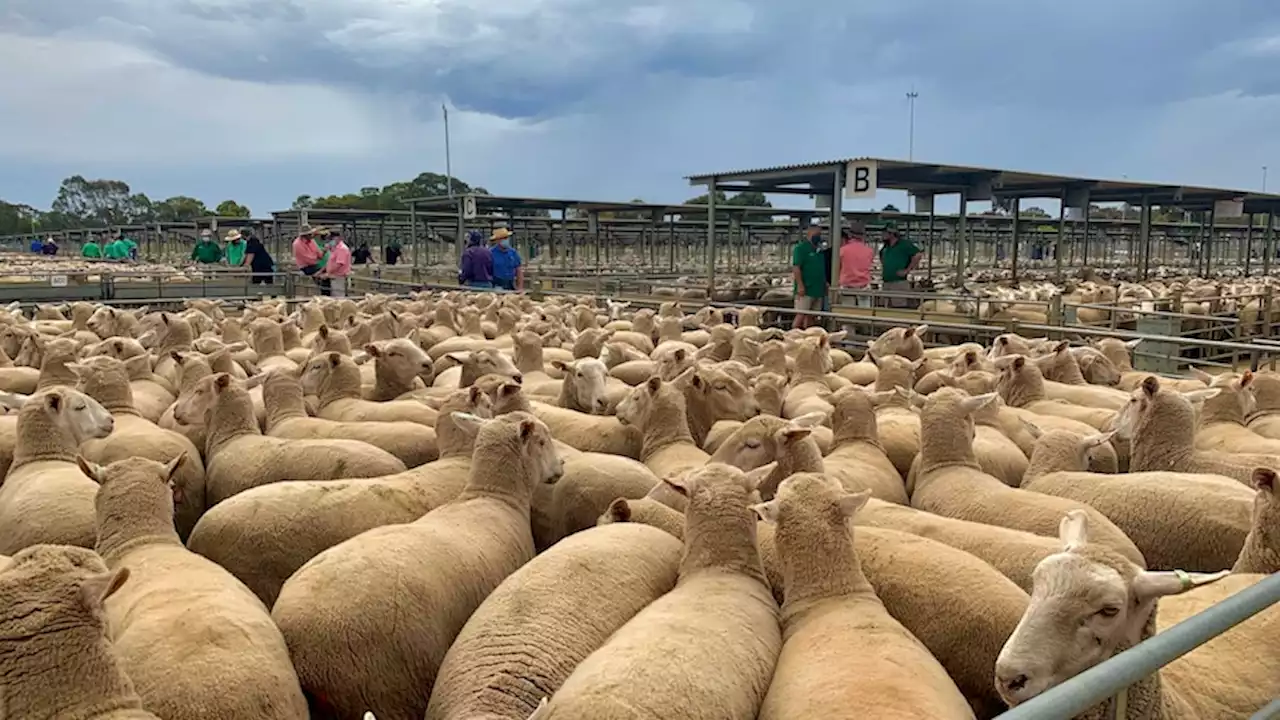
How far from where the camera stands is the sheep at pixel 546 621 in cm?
254

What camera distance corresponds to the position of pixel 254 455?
4.77m

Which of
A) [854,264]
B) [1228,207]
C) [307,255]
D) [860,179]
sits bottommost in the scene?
[854,264]

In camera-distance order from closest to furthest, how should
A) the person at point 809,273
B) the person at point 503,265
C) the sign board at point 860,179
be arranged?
the sign board at point 860,179, the person at point 809,273, the person at point 503,265

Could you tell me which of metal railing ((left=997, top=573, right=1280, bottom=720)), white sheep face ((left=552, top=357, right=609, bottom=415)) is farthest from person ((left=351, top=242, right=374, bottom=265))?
→ metal railing ((left=997, top=573, right=1280, bottom=720))

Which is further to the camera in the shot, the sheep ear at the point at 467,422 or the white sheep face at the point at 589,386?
the white sheep face at the point at 589,386

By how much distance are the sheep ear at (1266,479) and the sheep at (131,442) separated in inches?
170

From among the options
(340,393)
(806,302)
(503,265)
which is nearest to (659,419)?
(340,393)

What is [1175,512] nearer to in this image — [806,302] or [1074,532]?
[1074,532]

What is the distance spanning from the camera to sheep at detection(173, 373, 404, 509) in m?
4.58

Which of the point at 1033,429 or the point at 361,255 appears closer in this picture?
the point at 1033,429

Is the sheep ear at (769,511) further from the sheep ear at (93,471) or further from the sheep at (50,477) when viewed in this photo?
the sheep at (50,477)

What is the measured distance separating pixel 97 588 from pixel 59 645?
0.15 meters

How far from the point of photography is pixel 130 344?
7863mm

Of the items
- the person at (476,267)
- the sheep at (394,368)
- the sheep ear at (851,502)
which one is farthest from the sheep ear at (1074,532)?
the person at (476,267)
